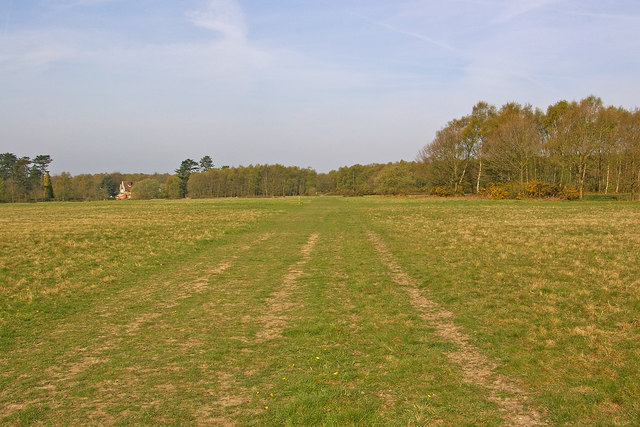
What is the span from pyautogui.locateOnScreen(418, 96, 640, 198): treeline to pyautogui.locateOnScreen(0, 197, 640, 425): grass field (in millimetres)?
44127

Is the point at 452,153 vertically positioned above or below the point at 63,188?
above

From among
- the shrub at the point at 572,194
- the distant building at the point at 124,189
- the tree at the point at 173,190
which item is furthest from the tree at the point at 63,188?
the shrub at the point at 572,194

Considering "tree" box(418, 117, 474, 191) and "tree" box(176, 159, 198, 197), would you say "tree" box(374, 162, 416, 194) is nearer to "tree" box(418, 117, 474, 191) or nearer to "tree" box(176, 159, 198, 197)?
"tree" box(418, 117, 474, 191)

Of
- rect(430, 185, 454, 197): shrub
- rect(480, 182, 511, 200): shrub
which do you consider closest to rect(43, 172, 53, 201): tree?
rect(430, 185, 454, 197): shrub

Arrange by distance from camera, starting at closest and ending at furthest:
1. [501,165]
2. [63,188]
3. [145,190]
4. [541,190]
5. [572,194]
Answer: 1. [572,194]
2. [541,190]
3. [501,165]
4. [63,188]
5. [145,190]

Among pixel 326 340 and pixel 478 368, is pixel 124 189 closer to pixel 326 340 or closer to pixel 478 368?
pixel 326 340

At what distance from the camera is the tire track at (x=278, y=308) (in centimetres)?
656

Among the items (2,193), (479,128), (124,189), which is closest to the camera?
(479,128)

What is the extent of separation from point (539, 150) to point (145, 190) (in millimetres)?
103170

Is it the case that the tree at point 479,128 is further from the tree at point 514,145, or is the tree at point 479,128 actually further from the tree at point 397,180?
the tree at point 397,180

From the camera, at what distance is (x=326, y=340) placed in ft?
20.2

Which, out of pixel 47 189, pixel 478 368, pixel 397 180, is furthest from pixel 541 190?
pixel 47 189

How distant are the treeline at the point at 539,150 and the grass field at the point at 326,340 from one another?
44127mm

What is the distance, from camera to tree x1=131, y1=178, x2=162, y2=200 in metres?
117
